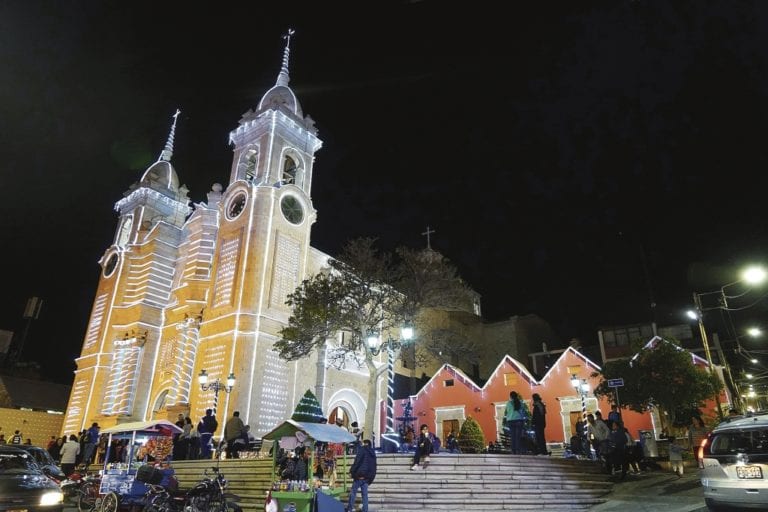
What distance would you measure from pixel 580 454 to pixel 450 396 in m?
13.6

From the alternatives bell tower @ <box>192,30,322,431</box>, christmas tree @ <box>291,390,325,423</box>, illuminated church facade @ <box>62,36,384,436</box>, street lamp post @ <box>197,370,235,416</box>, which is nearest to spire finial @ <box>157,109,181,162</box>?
illuminated church facade @ <box>62,36,384,436</box>

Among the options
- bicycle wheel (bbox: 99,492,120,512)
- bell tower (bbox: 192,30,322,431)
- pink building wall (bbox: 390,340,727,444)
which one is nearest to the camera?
bicycle wheel (bbox: 99,492,120,512)

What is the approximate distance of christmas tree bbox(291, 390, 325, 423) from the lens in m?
18.0

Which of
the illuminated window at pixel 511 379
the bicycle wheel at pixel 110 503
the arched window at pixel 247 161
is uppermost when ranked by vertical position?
the arched window at pixel 247 161

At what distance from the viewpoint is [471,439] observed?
23.2 metres

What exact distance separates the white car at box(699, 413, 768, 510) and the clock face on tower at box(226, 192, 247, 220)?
26112mm

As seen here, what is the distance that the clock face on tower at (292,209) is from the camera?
96.9 ft

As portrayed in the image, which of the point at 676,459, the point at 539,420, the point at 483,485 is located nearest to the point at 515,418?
the point at 539,420

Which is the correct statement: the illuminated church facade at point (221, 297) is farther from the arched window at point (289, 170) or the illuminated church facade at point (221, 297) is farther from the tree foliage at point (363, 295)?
the tree foliage at point (363, 295)

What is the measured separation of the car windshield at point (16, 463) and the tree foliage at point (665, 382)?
72.6ft

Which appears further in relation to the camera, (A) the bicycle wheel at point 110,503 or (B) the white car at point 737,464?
(A) the bicycle wheel at point 110,503

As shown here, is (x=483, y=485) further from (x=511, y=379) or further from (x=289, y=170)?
(x=289, y=170)

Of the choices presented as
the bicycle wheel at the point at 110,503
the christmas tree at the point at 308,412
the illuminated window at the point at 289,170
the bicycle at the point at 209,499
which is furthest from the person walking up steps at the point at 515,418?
the illuminated window at the point at 289,170

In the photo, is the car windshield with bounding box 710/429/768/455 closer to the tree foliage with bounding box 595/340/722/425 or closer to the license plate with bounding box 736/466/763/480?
the license plate with bounding box 736/466/763/480
